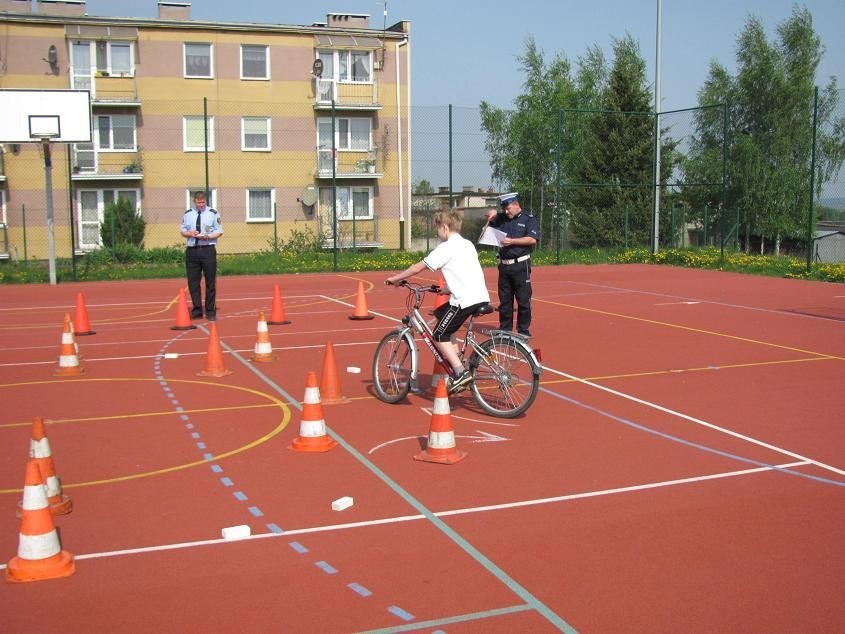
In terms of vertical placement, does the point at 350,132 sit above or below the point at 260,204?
above

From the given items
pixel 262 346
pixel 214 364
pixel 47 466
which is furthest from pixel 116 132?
pixel 47 466

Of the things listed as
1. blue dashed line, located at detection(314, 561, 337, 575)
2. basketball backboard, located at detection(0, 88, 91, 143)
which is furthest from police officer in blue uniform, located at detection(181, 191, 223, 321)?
basketball backboard, located at detection(0, 88, 91, 143)

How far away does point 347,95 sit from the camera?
40125mm

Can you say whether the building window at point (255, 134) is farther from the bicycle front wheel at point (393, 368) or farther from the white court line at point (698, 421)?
the bicycle front wheel at point (393, 368)

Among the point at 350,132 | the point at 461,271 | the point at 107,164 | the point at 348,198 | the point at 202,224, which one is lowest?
the point at 461,271

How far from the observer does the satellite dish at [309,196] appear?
38469 mm

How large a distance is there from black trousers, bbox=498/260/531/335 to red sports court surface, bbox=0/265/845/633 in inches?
24.9

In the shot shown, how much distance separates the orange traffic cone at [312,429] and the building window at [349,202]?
102 feet

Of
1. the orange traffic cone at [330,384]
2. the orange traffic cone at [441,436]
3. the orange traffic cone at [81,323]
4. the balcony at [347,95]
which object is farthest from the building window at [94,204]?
the orange traffic cone at [441,436]

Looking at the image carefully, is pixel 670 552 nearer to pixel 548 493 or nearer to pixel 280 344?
pixel 548 493

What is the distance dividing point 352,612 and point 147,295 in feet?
56.3

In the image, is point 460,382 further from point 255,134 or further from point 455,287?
point 255,134

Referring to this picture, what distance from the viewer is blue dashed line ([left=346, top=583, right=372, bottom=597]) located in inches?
185

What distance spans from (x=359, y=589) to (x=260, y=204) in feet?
114
